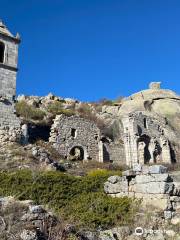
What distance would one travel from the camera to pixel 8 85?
1032 inches

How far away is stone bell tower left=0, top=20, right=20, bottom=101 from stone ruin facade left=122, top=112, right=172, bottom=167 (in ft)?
38.8

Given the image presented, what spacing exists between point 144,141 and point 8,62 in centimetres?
1497

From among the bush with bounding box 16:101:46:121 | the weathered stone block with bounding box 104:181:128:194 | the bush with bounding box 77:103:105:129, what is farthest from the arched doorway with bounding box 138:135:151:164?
the weathered stone block with bounding box 104:181:128:194

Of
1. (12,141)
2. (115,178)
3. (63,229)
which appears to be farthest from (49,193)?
(12,141)

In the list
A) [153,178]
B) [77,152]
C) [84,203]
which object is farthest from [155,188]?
[77,152]

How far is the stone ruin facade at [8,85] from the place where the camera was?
24.2m

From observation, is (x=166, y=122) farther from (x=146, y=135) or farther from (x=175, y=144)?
(x=146, y=135)

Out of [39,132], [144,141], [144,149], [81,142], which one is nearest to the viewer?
[81,142]

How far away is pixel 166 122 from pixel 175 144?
2770 mm

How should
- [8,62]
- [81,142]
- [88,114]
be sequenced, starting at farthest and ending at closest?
[88,114]
[81,142]
[8,62]

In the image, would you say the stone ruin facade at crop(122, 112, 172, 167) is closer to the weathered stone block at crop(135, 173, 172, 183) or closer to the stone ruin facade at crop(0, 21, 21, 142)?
the stone ruin facade at crop(0, 21, 21, 142)

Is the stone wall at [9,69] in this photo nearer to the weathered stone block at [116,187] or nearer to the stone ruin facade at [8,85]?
the stone ruin facade at [8,85]

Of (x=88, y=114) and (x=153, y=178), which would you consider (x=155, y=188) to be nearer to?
(x=153, y=178)

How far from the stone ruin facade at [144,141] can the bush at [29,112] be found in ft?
25.5
